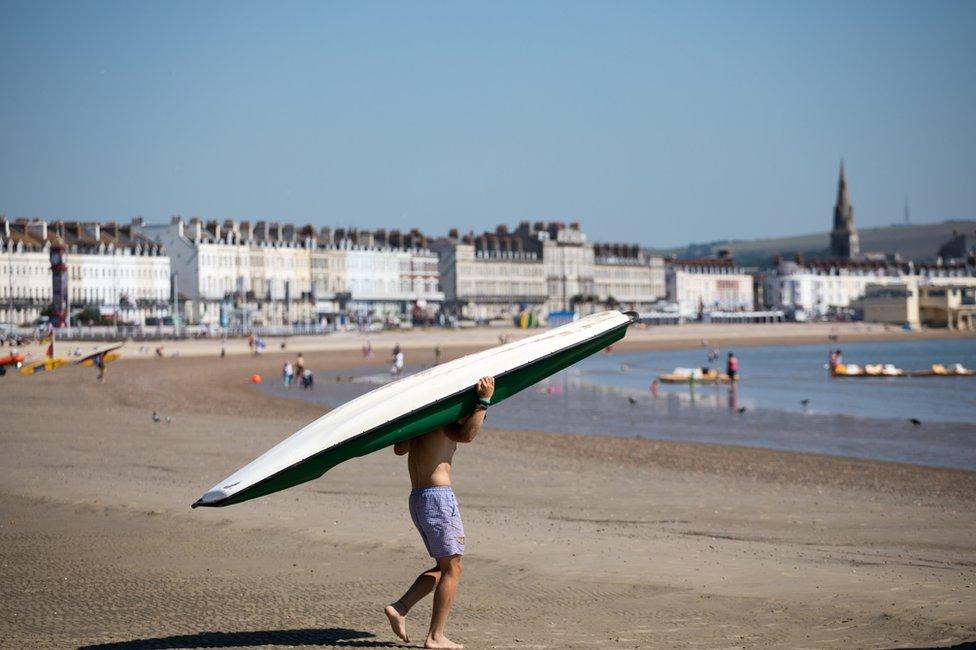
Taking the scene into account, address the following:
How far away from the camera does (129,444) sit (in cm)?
1898

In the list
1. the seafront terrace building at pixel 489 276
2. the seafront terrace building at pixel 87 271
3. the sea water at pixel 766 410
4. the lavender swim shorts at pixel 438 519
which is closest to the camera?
the lavender swim shorts at pixel 438 519

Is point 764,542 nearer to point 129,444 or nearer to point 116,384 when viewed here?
point 129,444

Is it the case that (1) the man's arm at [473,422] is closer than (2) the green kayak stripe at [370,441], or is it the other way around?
(2) the green kayak stripe at [370,441]

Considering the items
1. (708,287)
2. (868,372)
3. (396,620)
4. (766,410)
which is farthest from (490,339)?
(708,287)

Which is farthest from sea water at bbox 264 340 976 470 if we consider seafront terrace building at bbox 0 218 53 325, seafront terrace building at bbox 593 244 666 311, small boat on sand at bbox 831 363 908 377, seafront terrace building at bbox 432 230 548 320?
seafront terrace building at bbox 593 244 666 311

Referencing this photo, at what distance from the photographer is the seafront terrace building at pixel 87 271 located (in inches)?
3639

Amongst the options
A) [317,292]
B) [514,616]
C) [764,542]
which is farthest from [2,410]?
[317,292]

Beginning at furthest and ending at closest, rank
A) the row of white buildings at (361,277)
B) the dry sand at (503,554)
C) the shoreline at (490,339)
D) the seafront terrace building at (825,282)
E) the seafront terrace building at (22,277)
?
the seafront terrace building at (825,282)
the row of white buildings at (361,277)
the seafront terrace building at (22,277)
the shoreline at (490,339)
the dry sand at (503,554)

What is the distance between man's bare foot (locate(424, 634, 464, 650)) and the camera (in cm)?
719

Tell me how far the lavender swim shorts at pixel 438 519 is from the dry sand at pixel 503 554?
751mm

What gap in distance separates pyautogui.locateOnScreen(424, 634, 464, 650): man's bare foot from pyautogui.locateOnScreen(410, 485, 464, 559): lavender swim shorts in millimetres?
463

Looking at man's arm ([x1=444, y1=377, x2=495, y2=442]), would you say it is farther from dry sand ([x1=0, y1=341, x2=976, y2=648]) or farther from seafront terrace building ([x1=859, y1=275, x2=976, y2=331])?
seafront terrace building ([x1=859, y1=275, x2=976, y2=331])

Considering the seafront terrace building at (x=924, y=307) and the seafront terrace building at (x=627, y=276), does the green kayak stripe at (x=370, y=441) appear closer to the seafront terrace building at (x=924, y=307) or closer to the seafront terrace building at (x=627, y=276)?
the seafront terrace building at (x=924, y=307)

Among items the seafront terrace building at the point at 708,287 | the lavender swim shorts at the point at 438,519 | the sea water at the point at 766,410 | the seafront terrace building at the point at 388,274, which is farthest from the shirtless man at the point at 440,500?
the seafront terrace building at the point at 708,287
